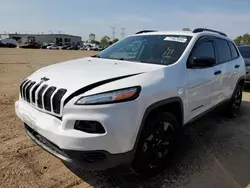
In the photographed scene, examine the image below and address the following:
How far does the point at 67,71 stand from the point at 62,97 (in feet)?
2.09

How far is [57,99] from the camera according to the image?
2.57 meters

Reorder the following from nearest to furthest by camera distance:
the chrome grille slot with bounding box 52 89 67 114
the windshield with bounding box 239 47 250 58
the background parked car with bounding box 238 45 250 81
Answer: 1. the chrome grille slot with bounding box 52 89 67 114
2. the background parked car with bounding box 238 45 250 81
3. the windshield with bounding box 239 47 250 58

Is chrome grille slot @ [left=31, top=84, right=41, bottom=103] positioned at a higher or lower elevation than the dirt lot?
higher

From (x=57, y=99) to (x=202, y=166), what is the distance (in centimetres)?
210

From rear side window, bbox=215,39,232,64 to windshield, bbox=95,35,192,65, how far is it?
3.42 feet

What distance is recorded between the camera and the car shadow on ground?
118 inches

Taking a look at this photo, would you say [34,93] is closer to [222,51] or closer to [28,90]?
[28,90]

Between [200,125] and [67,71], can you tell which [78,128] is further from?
[200,125]

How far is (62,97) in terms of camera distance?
8.29ft

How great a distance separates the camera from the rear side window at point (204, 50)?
12.4 feet

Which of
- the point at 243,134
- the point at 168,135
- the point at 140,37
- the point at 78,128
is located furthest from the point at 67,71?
the point at 243,134

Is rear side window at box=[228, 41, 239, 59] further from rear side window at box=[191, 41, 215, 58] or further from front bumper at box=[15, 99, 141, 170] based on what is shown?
front bumper at box=[15, 99, 141, 170]

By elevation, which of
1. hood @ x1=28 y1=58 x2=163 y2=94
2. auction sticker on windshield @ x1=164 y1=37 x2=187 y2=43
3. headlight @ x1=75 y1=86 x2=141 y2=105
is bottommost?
headlight @ x1=75 y1=86 x2=141 y2=105

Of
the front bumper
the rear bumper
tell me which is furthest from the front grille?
the rear bumper
